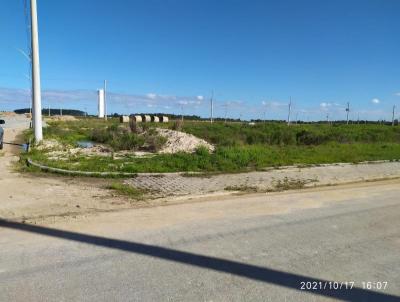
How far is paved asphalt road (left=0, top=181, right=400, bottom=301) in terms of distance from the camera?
4352 mm

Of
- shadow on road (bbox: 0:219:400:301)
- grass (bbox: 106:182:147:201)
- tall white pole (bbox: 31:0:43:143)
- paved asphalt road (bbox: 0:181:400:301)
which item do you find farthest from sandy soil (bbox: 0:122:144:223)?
tall white pole (bbox: 31:0:43:143)

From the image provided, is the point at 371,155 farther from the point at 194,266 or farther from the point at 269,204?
the point at 194,266

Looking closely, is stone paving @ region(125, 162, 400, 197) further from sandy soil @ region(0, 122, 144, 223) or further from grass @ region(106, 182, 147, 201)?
sandy soil @ region(0, 122, 144, 223)

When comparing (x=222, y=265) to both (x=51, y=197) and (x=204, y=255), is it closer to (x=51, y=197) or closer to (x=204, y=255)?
(x=204, y=255)

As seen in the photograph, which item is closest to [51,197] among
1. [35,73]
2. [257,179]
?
[257,179]

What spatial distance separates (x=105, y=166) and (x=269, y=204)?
20.0 ft

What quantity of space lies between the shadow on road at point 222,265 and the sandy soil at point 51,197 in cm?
103

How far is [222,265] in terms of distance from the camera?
5.09 meters

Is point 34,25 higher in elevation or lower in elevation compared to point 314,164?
higher

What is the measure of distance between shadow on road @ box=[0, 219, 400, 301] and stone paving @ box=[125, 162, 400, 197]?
3680mm

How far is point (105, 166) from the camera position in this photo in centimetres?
1305

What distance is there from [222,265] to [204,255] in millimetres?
396

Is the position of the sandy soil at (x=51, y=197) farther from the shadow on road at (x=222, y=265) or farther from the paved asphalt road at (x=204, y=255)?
the shadow on road at (x=222, y=265)

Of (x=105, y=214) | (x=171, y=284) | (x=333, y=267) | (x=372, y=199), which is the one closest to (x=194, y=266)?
(x=171, y=284)
